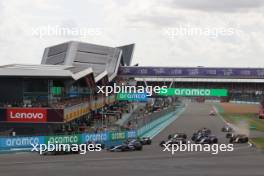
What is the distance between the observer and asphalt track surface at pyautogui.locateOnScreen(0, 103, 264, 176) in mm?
31719

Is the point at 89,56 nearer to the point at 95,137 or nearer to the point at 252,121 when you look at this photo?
the point at 252,121

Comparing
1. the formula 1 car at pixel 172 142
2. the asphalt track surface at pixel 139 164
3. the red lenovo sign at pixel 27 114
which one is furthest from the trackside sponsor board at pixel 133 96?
the asphalt track surface at pixel 139 164

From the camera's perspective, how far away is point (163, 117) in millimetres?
102562

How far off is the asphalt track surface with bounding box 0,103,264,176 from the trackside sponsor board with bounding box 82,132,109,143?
15.1 ft

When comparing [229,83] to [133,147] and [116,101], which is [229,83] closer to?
[116,101]

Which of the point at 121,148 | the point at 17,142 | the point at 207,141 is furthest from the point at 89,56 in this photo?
the point at 17,142

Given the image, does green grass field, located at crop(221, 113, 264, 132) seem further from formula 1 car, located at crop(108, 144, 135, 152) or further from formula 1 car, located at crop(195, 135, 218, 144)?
formula 1 car, located at crop(108, 144, 135, 152)

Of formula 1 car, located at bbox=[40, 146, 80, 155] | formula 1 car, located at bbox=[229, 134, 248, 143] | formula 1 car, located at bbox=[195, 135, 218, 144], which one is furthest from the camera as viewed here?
formula 1 car, located at bbox=[229, 134, 248, 143]

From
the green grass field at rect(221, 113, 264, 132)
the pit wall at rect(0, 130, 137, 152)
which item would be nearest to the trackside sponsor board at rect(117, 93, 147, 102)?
the green grass field at rect(221, 113, 264, 132)

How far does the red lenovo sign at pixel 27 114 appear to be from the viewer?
5456 centimetres

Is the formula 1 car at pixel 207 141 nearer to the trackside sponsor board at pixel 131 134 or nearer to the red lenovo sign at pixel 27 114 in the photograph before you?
the trackside sponsor board at pixel 131 134

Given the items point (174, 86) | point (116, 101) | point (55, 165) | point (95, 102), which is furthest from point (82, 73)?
point (174, 86)

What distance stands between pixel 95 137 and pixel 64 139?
16.0 ft

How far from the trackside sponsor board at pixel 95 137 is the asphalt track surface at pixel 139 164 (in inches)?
181
